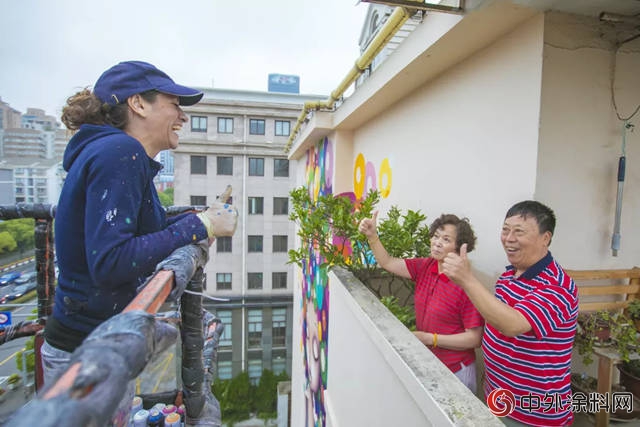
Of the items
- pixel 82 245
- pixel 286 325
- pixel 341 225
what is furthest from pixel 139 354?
pixel 286 325

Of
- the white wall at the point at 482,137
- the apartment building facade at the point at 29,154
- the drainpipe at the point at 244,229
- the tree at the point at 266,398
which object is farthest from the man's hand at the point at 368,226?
the drainpipe at the point at 244,229

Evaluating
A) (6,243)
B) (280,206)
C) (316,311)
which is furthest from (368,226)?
(6,243)

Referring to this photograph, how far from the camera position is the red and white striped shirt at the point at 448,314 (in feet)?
7.00

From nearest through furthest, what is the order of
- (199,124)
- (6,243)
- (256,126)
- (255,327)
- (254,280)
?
(6,243) → (199,124) → (255,327) → (254,280) → (256,126)

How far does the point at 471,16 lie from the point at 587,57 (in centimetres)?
82

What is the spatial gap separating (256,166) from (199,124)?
420 centimetres

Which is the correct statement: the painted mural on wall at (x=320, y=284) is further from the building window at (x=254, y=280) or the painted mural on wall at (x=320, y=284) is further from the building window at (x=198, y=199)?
the building window at (x=198, y=199)

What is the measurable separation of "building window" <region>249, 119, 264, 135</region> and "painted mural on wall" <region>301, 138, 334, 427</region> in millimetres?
14109

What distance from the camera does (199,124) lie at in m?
20.3

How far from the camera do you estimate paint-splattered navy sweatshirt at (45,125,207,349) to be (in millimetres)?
1179

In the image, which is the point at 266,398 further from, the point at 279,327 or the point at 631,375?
the point at 631,375

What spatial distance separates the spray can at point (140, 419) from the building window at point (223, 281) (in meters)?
18.5

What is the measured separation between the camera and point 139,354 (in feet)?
2.20

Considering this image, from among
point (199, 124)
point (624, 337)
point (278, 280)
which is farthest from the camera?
point (278, 280)
